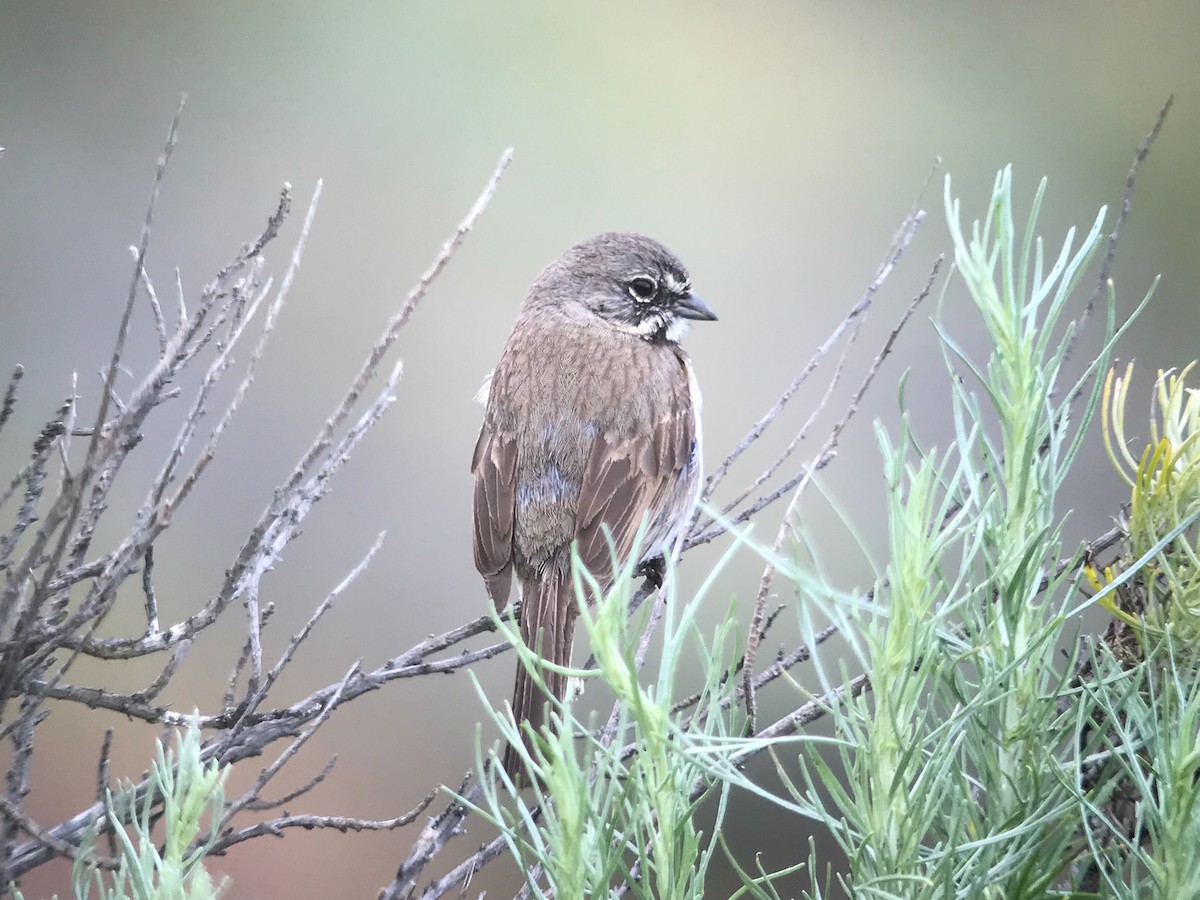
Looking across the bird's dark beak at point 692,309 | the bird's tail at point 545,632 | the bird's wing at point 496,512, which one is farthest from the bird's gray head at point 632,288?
the bird's tail at point 545,632

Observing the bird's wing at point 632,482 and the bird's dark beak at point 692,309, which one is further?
the bird's dark beak at point 692,309

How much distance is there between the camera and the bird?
2330 millimetres

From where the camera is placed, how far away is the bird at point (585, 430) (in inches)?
91.7

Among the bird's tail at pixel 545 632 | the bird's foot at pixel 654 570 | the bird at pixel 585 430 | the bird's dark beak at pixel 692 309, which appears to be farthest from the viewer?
the bird's dark beak at pixel 692 309

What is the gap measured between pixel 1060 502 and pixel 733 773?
7.30 ft

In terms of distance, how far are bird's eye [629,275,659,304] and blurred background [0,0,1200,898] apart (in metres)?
0.38

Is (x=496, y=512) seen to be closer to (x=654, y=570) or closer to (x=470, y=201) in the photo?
(x=654, y=570)

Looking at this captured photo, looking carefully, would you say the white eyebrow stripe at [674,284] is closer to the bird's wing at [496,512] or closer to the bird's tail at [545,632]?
the bird's wing at [496,512]

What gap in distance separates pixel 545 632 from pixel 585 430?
21.5 inches

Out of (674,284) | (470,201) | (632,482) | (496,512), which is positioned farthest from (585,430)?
(470,201)

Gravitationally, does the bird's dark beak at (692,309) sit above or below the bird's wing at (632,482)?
above

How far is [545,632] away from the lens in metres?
2.12

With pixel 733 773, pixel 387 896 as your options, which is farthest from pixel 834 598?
pixel 387 896

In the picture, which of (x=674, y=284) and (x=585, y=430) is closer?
(x=585, y=430)
